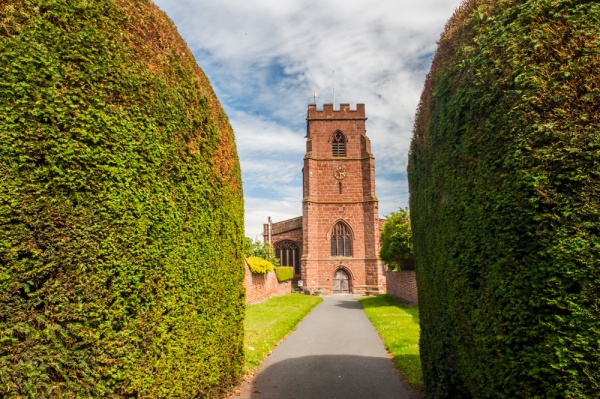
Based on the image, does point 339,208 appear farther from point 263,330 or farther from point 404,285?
point 263,330

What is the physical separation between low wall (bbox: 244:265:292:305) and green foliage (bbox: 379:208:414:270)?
830cm

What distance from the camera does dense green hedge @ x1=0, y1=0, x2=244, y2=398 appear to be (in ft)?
9.63

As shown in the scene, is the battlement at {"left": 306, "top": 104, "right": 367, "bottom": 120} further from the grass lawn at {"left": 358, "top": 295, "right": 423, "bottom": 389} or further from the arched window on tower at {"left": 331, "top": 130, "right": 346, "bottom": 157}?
the grass lawn at {"left": 358, "top": 295, "right": 423, "bottom": 389}

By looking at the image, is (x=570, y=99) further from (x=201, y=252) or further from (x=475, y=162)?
(x=201, y=252)

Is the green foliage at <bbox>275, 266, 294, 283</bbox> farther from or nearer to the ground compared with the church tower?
nearer to the ground

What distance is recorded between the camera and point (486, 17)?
386 cm

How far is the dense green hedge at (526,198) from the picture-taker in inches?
106

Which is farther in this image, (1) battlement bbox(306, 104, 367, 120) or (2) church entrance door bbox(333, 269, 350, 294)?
(1) battlement bbox(306, 104, 367, 120)

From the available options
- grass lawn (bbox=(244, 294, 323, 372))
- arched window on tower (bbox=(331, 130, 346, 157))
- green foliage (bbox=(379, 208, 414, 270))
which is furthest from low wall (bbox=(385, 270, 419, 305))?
Answer: arched window on tower (bbox=(331, 130, 346, 157))

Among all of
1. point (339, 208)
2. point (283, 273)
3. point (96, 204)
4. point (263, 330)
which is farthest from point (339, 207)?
point (96, 204)

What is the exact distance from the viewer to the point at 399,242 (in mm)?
23516

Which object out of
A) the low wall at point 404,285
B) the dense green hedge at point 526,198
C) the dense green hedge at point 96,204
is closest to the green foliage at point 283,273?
the low wall at point 404,285

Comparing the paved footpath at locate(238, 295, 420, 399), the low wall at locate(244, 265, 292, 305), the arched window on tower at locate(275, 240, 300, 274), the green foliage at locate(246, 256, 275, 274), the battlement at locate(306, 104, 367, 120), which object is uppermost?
the battlement at locate(306, 104, 367, 120)

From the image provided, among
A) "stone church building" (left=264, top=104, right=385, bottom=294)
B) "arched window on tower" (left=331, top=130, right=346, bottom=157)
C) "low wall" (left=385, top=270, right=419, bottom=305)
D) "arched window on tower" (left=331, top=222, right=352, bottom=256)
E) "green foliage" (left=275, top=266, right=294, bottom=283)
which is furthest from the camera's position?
"arched window on tower" (left=331, top=130, right=346, bottom=157)
